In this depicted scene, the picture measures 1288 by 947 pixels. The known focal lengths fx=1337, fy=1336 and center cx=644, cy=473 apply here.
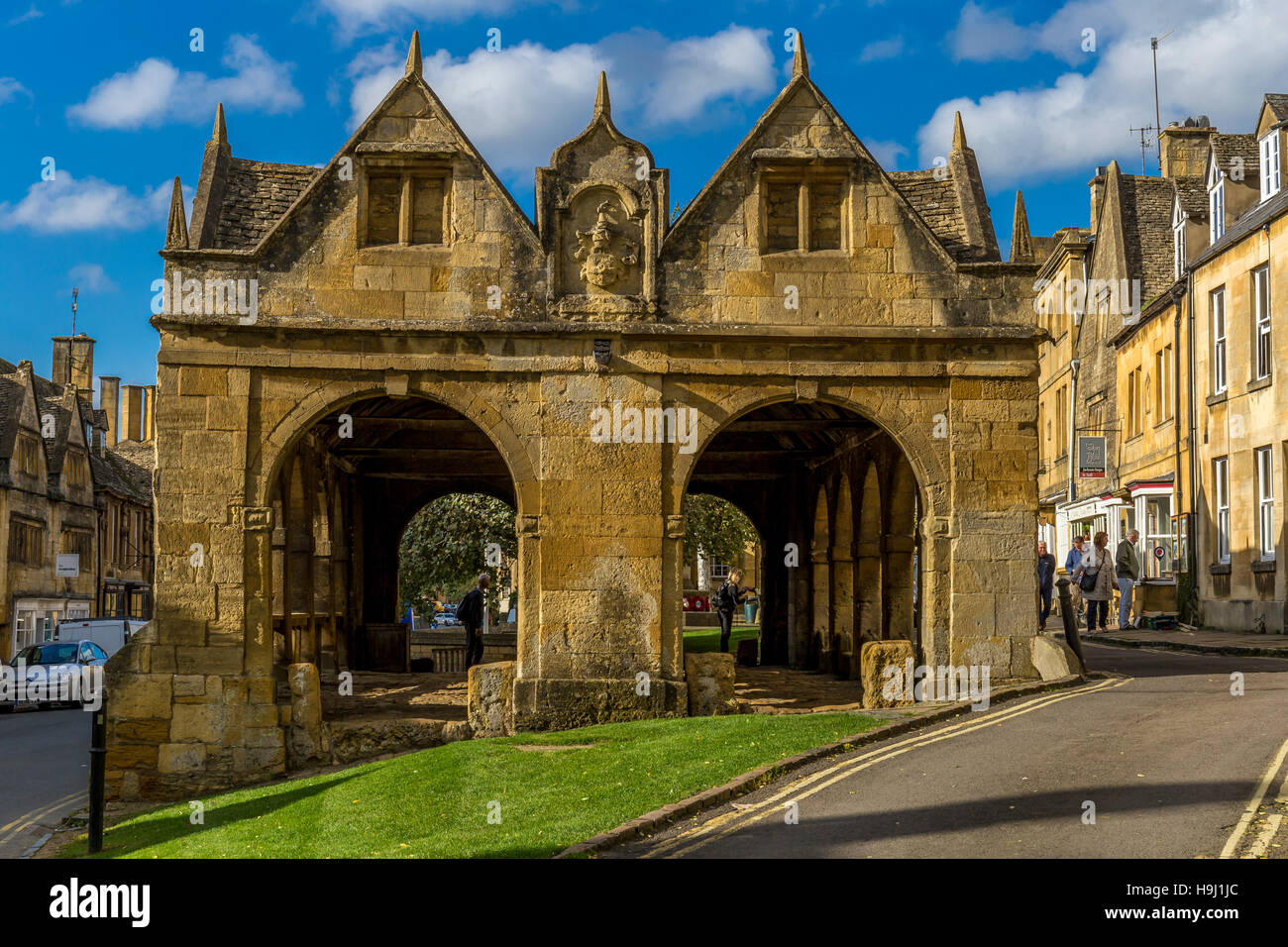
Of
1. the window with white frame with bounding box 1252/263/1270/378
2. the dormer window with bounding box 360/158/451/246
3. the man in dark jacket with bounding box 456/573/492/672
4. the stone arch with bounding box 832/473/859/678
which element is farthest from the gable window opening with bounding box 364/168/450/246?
the window with white frame with bounding box 1252/263/1270/378

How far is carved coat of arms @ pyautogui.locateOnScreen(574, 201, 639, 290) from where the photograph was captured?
16.5 metres

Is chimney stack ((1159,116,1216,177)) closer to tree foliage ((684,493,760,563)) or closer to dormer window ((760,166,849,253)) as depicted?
tree foliage ((684,493,760,563))

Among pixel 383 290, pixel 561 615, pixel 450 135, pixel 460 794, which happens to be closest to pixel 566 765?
pixel 460 794

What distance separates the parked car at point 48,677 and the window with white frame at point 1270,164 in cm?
2512

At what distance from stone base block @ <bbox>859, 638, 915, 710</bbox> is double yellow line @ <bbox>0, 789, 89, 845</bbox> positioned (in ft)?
31.7

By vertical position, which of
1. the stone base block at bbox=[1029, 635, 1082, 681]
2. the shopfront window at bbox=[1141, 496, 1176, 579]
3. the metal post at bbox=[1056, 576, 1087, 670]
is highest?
the shopfront window at bbox=[1141, 496, 1176, 579]

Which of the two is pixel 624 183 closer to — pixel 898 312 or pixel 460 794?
pixel 898 312

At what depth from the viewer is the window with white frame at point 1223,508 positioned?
2623 centimetres

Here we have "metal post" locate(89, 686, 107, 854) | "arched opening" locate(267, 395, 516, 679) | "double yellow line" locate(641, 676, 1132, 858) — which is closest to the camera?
"double yellow line" locate(641, 676, 1132, 858)

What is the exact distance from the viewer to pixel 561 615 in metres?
16.1

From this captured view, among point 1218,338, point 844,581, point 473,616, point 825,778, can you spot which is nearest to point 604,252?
A: point 825,778

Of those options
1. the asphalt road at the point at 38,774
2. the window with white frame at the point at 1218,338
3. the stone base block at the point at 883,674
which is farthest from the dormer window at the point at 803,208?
the window with white frame at the point at 1218,338
